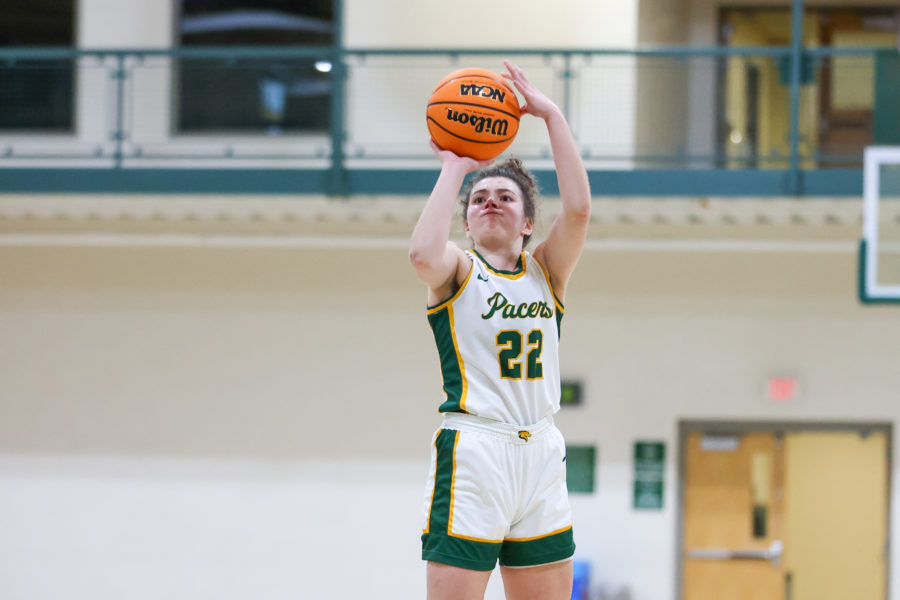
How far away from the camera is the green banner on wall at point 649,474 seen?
8.11 m

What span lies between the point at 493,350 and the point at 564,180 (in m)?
0.51

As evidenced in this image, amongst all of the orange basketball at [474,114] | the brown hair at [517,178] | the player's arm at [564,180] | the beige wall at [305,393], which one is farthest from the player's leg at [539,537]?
the beige wall at [305,393]

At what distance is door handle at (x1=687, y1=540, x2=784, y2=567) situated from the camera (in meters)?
8.18

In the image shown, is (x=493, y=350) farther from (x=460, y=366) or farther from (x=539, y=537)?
(x=539, y=537)

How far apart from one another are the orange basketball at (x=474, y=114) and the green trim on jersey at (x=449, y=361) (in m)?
0.45

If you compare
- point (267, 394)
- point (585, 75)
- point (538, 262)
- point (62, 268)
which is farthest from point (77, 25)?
point (538, 262)

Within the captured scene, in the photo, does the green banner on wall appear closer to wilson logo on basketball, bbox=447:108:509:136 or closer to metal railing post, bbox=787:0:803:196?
metal railing post, bbox=787:0:803:196

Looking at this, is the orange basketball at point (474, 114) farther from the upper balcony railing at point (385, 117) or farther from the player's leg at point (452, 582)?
the upper balcony railing at point (385, 117)

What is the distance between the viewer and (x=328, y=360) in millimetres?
8258

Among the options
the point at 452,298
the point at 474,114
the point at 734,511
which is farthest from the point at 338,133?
the point at 452,298

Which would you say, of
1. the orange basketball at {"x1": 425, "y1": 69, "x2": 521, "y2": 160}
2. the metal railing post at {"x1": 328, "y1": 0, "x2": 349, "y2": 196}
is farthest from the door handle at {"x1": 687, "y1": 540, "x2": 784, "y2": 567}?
the orange basketball at {"x1": 425, "y1": 69, "x2": 521, "y2": 160}

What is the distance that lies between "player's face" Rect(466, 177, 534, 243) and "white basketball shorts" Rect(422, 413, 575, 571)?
1.70 ft

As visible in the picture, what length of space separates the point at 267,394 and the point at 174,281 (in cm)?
126

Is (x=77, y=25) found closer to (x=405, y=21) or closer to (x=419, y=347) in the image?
(x=405, y=21)
